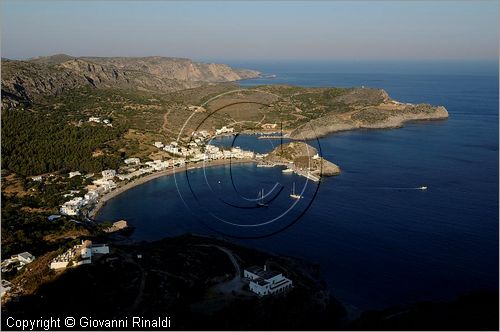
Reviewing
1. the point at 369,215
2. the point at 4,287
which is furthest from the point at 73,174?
the point at 369,215

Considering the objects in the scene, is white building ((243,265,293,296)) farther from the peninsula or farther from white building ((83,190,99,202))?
white building ((83,190,99,202))

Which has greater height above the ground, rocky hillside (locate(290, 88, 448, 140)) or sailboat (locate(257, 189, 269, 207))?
rocky hillside (locate(290, 88, 448, 140))

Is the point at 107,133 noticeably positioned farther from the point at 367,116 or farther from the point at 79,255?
the point at 367,116

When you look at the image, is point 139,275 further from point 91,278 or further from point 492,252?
point 492,252

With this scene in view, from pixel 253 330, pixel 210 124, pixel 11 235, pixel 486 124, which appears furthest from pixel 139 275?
pixel 486 124

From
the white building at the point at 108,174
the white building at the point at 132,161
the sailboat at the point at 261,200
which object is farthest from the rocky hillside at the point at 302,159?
the white building at the point at 108,174

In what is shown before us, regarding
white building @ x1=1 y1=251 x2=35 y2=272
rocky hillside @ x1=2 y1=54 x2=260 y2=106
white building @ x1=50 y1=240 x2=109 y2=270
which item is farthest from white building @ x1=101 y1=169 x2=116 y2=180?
rocky hillside @ x1=2 y1=54 x2=260 y2=106

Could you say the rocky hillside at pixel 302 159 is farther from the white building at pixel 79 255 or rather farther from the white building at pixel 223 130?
the white building at pixel 79 255
